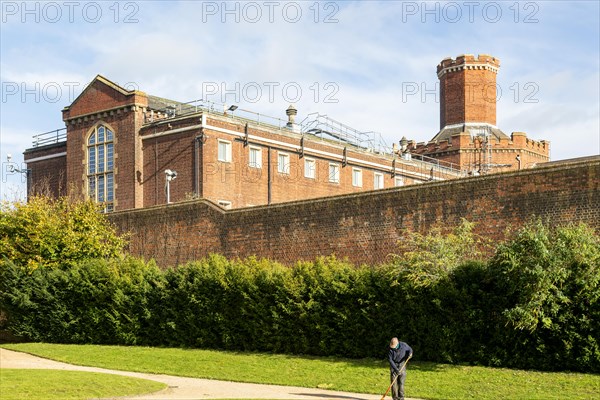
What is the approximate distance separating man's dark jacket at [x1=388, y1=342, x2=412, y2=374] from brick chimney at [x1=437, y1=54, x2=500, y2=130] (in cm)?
5356

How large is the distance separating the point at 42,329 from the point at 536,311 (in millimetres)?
22617

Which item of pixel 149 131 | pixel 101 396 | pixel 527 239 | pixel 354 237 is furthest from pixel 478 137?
pixel 101 396

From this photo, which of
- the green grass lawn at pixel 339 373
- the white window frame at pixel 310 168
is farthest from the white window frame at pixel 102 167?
the green grass lawn at pixel 339 373

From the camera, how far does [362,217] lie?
3142cm

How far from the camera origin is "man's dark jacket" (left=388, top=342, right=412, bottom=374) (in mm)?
20453

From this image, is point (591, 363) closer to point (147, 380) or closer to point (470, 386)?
point (470, 386)

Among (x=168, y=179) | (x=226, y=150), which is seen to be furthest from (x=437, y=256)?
(x=226, y=150)

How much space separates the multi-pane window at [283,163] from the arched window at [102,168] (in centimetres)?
1005

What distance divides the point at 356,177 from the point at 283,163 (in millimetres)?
6975

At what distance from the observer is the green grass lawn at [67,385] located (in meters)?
21.6

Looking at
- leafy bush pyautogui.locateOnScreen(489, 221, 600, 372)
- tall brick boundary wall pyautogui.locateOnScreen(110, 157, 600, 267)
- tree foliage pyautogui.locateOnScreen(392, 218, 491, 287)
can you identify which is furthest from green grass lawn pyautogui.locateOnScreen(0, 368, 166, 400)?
tall brick boundary wall pyautogui.locateOnScreen(110, 157, 600, 267)

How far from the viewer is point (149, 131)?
5047 centimetres

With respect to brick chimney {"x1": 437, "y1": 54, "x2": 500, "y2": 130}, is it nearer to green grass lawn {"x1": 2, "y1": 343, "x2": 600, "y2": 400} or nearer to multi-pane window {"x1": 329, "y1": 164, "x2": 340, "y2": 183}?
multi-pane window {"x1": 329, "y1": 164, "x2": 340, "y2": 183}

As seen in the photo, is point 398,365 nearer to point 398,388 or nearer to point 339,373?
point 398,388
